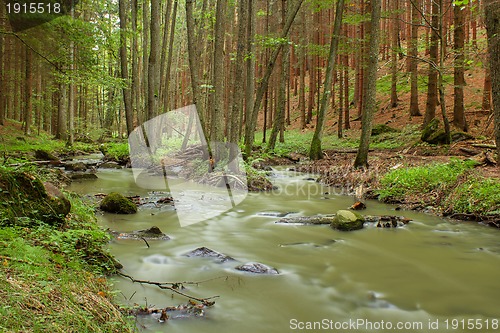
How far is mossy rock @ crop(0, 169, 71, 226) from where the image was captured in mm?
4461

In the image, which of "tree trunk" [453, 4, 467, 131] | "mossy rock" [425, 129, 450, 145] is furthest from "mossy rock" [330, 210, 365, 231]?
"tree trunk" [453, 4, 467, 131]

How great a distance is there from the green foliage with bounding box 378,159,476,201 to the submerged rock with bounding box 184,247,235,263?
576 centimetres

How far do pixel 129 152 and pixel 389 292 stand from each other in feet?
57.8

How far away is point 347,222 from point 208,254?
114 inches

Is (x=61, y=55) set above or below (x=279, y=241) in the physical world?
above

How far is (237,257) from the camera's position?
17.9 ft

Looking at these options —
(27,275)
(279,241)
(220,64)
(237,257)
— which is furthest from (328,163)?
(27,275)

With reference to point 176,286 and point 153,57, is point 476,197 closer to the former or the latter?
point 176,286

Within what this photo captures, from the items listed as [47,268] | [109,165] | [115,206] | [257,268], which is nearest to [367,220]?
[257,268]

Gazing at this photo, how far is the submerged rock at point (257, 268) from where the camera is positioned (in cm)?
481

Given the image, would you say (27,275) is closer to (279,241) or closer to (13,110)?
(279,241)

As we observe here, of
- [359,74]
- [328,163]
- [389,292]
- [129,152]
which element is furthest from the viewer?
[359,74]

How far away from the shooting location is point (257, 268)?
4891mm

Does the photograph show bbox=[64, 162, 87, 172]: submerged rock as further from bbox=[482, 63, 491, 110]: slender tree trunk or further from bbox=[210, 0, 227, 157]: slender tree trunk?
bbox=[482, 63, 491, 110]: slender tree trunk
